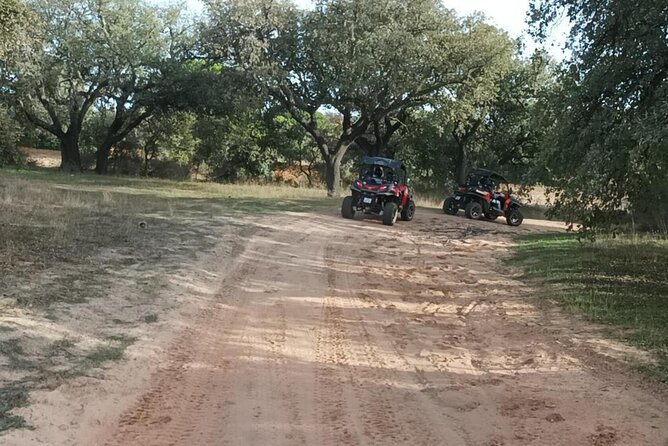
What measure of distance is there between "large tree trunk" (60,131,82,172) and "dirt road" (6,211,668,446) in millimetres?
27843

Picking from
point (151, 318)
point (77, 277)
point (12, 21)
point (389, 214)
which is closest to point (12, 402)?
point (151, 318)

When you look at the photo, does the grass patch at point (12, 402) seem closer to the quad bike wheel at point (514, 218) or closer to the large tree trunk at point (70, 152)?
the quad bike wheel at point (514, 218)

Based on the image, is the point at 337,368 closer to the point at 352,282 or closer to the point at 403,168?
the point at 352,282

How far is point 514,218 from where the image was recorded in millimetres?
21266

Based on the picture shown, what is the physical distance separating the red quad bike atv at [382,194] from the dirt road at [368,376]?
806 centimetres

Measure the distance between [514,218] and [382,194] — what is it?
240 inches

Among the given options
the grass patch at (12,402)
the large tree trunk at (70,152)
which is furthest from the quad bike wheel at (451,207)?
the large tree trunk at (70,152)

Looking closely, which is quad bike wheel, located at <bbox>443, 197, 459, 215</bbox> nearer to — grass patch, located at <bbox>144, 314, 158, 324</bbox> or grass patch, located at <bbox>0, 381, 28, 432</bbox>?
grass patch, located at <bbox>144, 314, 158, 324</bbox>

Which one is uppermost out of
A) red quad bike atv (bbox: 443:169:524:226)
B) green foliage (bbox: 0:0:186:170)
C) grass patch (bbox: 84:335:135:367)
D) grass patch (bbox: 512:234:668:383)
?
green foliage (bbox: 0:0:186:170)

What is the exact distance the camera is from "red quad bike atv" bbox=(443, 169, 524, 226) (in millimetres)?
21312

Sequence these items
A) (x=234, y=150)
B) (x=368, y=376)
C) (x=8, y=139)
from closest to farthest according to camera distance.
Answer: (x=368, y=376), (x=8, y=139), (x=234, y=150)

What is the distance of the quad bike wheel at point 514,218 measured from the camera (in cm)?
2119

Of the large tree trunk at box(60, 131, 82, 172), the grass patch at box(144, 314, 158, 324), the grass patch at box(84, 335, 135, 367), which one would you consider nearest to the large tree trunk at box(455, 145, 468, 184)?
the large tree trunk at box(60, 131, 82, 172)

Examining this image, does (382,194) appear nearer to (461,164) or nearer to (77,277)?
(77,277)
